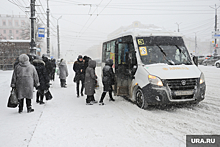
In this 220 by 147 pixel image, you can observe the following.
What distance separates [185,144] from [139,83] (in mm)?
2897

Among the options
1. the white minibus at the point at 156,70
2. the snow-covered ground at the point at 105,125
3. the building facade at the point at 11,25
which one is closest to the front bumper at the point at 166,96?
the white minibus at the point at 156,70

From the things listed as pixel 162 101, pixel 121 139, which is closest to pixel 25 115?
pixel 121 139

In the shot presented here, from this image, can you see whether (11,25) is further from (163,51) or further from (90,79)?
(163,51)

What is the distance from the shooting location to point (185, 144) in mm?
3816

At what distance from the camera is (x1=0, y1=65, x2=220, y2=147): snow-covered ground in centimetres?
398

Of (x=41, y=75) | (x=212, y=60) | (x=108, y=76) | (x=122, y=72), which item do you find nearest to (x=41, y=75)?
(x=41, y=75)

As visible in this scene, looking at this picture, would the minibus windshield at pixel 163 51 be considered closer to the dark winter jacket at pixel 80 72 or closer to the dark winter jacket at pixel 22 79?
the dark winter jacket at pixel 80 72

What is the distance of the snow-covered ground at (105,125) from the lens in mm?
3980

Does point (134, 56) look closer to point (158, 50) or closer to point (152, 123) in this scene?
point (158, 50)

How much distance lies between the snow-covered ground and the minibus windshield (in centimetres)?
155

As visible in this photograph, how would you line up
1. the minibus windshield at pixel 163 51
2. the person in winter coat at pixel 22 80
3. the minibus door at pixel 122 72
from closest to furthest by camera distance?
the person in winter coat at pixel 22 80 → the minibus windshield at pixel 163 51 → the minibus door at pixel 122 72

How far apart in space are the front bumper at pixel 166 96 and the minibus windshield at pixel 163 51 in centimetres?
A: 108

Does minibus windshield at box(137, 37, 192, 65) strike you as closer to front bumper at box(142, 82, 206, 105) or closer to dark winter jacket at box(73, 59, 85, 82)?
front bumper at box(142, 82, 206, 105)

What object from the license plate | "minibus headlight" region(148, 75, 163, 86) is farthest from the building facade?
the license plate
